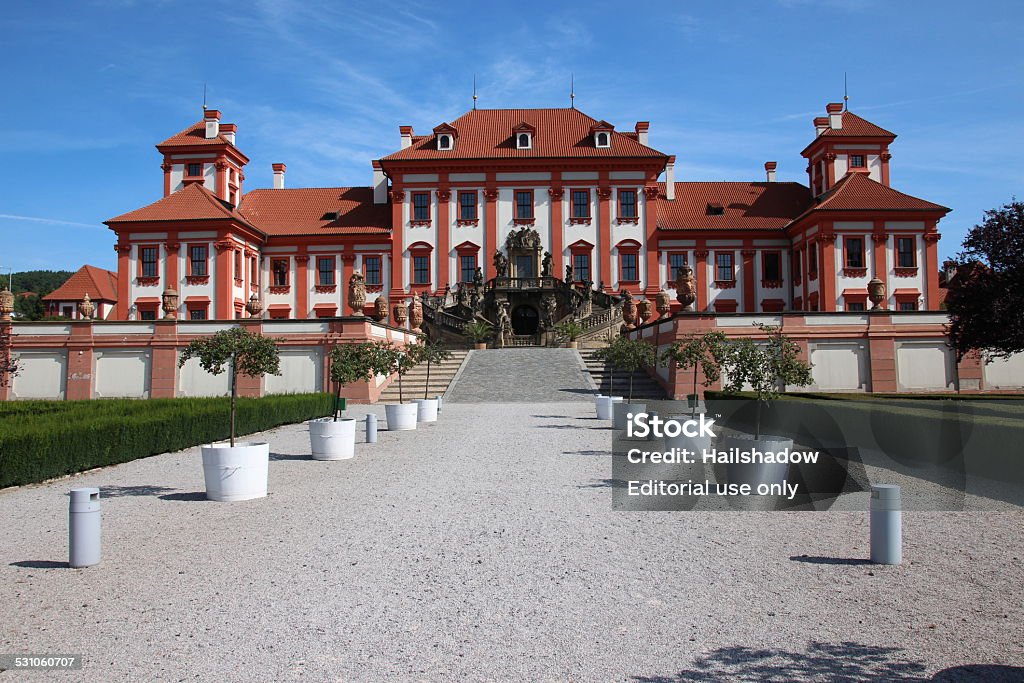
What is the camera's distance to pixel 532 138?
157 feet

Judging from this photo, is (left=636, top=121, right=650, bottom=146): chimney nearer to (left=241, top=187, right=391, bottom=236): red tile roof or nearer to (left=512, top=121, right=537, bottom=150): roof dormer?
(left=512, top=121, right=537, bottom=150): roof dormer

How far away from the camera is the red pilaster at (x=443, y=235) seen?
46.9 m

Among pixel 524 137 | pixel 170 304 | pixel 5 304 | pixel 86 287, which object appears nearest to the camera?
pixel 5 304

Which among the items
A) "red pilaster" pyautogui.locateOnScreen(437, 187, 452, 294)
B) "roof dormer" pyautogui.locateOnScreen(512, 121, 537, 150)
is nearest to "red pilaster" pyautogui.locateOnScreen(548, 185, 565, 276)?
"roof dormer" pyautogui.locateOnScreen(512, 121, 537, 150)

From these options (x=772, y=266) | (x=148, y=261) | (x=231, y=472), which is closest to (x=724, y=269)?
(x=772, y=266)

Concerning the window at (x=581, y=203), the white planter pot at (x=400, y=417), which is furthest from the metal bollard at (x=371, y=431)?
the window at (x=581, y=203)

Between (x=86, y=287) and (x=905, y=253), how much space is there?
60.6m

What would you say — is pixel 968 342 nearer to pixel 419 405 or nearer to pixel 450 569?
pixel 419 405

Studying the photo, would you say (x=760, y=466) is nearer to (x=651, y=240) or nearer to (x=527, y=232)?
(x=527, y=232)

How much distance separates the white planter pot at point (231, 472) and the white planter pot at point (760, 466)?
5.99 m

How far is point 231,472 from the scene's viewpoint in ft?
31.6

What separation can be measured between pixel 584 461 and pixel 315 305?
128 ft

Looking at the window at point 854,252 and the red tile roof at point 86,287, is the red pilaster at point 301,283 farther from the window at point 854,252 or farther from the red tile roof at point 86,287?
the window at point 854,252

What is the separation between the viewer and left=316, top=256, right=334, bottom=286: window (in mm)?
48938
